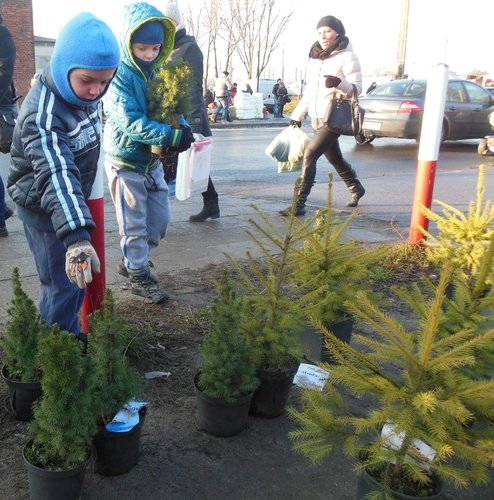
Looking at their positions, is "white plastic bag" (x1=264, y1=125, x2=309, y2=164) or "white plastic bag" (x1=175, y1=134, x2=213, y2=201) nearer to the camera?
"white plastic bag" (x1=175, y1=134, x2=213, y2=201)

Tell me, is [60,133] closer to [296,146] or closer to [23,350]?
[23,350]

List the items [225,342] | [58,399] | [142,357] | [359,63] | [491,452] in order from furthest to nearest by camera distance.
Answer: [359,63]
[142,357]
[225,342]
[58,399]
[491,452]

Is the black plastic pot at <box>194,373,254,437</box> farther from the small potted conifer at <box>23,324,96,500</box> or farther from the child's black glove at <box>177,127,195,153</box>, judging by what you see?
the child's black glove at <box>177,127,195,153</box>

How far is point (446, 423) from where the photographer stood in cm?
187

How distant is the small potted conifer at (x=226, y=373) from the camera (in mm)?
2500

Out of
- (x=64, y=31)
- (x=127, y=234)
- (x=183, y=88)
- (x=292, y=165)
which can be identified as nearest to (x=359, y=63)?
(x=292, y=165)

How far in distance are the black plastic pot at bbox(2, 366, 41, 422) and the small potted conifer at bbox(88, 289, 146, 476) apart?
1.35 ft

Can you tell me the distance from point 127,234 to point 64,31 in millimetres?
1625

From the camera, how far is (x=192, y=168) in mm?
5098

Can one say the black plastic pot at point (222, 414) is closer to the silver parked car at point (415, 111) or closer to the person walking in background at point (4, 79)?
the person walking in background at point (4, 79)

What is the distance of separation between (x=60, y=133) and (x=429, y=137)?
3319 mm

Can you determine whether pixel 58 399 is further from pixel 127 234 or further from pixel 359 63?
pixel 359 63

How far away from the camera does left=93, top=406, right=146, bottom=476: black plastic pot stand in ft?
7.49

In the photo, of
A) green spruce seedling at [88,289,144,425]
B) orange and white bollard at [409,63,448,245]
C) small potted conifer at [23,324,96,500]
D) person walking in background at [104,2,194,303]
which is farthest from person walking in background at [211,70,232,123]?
small potted conifer at [23,324,96,500]
